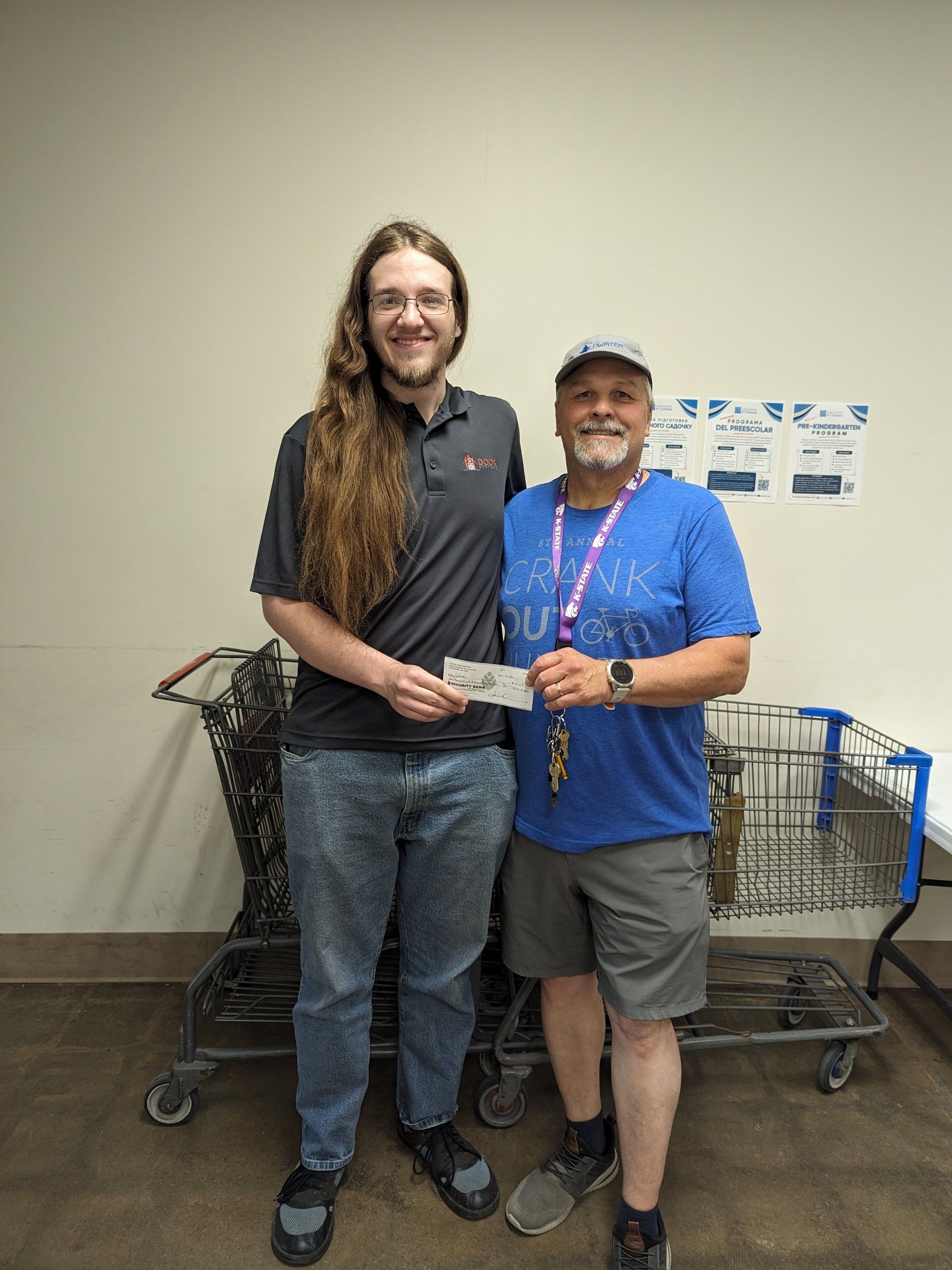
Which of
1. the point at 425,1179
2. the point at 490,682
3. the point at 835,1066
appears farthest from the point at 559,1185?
the point at 490,682

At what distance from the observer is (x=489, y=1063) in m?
2.15

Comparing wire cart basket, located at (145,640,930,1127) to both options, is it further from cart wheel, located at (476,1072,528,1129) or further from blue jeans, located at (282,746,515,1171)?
blue jeans, located at (282,746,515,1171)

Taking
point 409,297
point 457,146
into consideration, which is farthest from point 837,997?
point 457,146

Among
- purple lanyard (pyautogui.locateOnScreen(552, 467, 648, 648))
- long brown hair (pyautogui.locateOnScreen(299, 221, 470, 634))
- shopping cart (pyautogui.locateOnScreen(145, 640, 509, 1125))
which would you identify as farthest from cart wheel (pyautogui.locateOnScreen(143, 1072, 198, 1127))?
purple lanyard (pyautogui.locateOnScreen(552, 467, 648, 648))

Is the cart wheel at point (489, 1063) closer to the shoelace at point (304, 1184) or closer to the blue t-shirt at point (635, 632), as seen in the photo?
the shoelace at point (304, 1184)

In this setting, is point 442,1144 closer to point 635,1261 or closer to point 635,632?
point 635,1261

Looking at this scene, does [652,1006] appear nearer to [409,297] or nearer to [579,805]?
[579,805]

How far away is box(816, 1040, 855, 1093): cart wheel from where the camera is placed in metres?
2.14

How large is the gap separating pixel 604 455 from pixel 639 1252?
5.59ft

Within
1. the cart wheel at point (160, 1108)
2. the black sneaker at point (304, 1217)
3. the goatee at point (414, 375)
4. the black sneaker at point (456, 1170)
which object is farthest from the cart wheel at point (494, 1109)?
the goatee at point (414, 375)

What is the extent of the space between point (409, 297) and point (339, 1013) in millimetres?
1567

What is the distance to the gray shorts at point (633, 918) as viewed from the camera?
155 cm

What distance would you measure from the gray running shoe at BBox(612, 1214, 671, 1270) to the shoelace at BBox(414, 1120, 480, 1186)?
39 cm

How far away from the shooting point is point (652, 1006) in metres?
1.55
